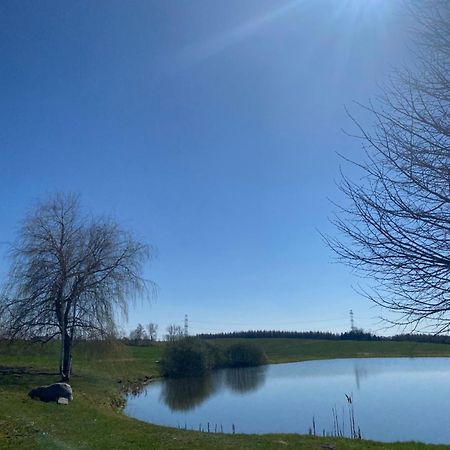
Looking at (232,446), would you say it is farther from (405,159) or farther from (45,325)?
(45,325)

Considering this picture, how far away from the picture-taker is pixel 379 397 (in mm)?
25891

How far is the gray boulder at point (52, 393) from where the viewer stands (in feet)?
57.0

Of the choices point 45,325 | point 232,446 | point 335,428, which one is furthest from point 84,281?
point 232,446

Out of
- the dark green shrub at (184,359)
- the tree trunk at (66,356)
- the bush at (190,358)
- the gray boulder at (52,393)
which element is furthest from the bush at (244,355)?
the gray boulder at (52,393)

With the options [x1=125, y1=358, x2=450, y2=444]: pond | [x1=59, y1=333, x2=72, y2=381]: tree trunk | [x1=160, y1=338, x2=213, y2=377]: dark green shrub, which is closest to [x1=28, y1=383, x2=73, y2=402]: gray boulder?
[x1=125, y1=358, x2=450, y2=444]: pond

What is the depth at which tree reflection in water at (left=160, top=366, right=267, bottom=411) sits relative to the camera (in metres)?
26.7

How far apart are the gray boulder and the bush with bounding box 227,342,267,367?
3751cm

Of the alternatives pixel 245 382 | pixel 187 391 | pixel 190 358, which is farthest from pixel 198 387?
pixel 190 358

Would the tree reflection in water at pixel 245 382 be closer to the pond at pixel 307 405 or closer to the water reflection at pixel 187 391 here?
the pond at pixel 307 405

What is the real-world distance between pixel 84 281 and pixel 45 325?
263 cm

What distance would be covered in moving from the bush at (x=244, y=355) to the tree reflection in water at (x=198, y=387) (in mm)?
10466

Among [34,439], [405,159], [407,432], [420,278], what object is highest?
[405,159]

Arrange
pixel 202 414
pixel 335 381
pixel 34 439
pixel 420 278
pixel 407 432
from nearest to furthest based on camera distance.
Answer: pixel 420 278 < pixel 34 439 < pixel 407 432 < pixel 202 414 < pixel 335 381

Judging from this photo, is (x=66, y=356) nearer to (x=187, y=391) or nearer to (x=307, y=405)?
(x=187, y=391)
